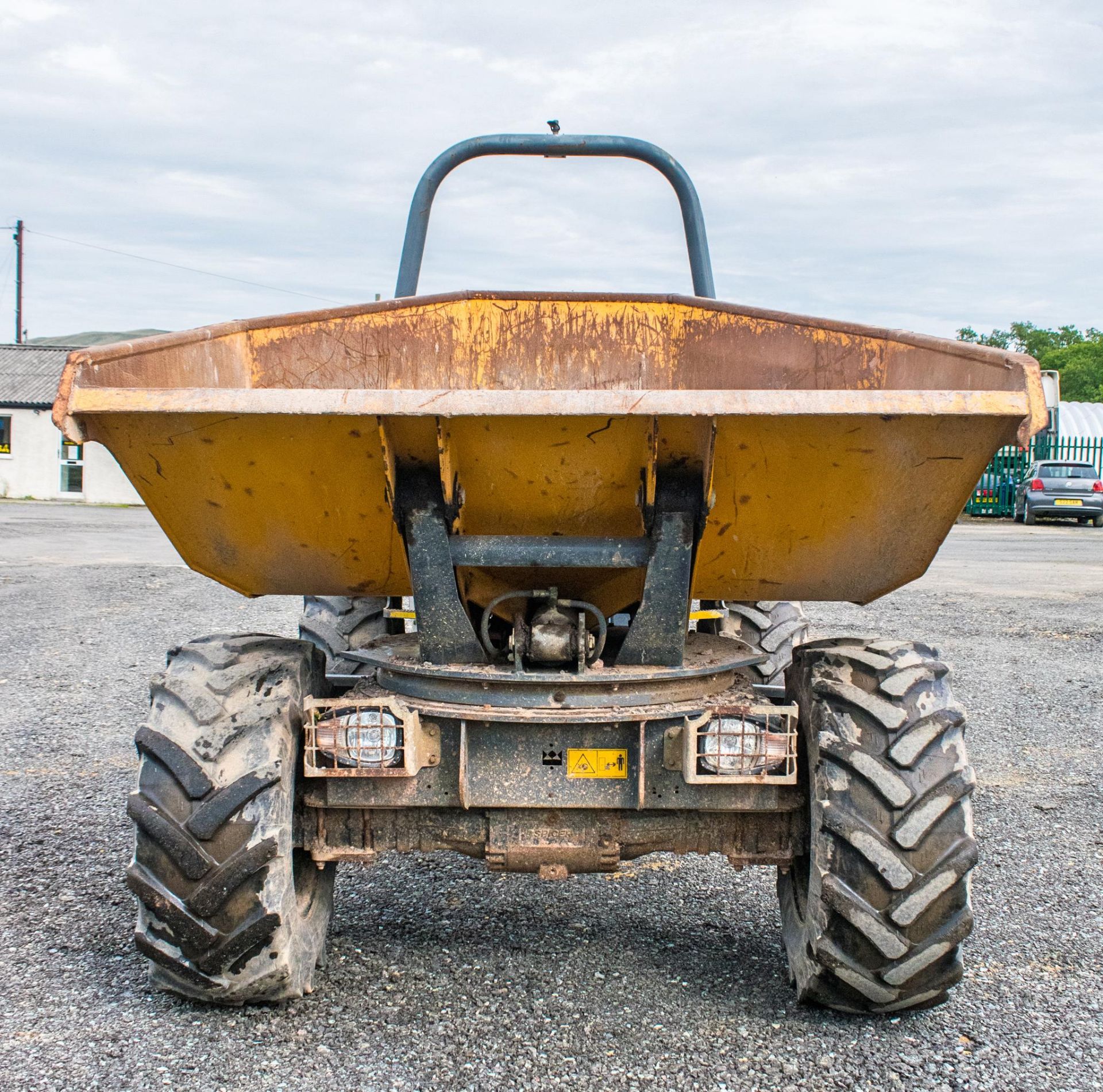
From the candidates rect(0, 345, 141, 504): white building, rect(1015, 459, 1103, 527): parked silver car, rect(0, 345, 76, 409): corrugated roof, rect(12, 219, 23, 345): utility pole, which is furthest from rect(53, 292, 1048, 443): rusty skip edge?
rect(12, 219, 23, 345): utility pole

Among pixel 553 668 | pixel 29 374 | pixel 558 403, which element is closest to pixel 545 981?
pixel 553 668

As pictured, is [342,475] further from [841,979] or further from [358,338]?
[841,979]

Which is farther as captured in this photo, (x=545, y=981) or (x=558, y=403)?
(x=545, y=981)

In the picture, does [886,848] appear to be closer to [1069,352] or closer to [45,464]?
[45,464]

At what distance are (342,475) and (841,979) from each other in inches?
71.2

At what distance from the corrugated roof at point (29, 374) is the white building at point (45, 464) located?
2.9 inches

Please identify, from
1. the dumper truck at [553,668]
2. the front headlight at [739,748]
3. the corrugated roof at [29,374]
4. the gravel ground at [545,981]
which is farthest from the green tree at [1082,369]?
the front headlight at [739,748]

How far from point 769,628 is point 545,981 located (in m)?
A: 2.34

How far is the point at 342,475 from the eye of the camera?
302cm

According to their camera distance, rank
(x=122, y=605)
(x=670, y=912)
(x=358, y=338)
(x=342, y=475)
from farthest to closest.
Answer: (x=122, y=605), (x=358, y=338), (x=670, y=912), (x=342, y=475)

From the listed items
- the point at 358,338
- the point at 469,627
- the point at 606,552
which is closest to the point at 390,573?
the point at 469,627

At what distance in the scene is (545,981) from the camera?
3.30 m

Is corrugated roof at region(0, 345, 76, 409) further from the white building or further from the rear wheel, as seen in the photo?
the rear wheel

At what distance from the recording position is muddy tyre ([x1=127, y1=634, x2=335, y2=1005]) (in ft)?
9.27
